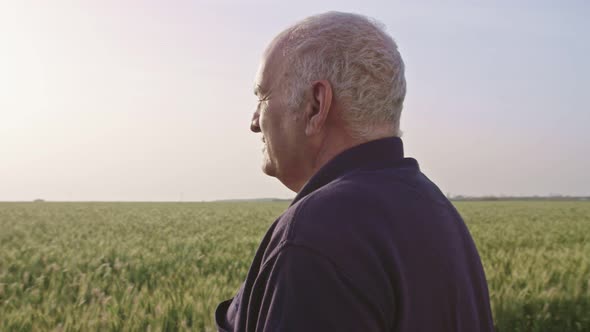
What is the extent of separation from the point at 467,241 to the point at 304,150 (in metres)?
0.55

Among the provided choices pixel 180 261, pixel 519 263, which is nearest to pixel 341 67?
pixel 519 263

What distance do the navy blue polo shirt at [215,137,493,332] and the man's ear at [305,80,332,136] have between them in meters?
0.11

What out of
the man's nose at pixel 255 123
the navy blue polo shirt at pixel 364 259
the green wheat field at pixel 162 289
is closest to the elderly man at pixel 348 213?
the navy blue polo shirt at pixel 364 259

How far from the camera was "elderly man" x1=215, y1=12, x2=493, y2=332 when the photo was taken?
1.14 metres

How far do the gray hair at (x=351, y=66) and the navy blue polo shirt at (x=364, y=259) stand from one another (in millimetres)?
92

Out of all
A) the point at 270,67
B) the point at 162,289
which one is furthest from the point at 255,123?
the point at 162,289

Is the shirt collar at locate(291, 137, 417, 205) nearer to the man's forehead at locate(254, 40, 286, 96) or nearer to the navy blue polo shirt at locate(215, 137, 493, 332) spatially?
the navy blue polo shirt at locate(215, 137, 493, 332)

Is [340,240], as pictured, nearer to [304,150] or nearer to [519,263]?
[304,150]

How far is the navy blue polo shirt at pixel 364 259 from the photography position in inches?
44.6

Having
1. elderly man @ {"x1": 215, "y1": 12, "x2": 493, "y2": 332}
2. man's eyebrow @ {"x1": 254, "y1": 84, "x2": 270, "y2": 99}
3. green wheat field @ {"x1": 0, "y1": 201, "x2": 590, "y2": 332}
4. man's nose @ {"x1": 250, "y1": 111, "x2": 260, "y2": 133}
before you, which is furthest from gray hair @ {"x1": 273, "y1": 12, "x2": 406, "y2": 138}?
green wheat field @ {"x1": 0, "y1": 201, "x2": 590, "y2": 332}

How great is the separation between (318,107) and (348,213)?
0.39 m

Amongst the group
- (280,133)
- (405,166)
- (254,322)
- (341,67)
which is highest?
(341,67)

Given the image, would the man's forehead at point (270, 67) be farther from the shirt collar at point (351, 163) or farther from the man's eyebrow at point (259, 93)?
the shirt collar at point (351, 163)

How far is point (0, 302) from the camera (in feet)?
19.1
